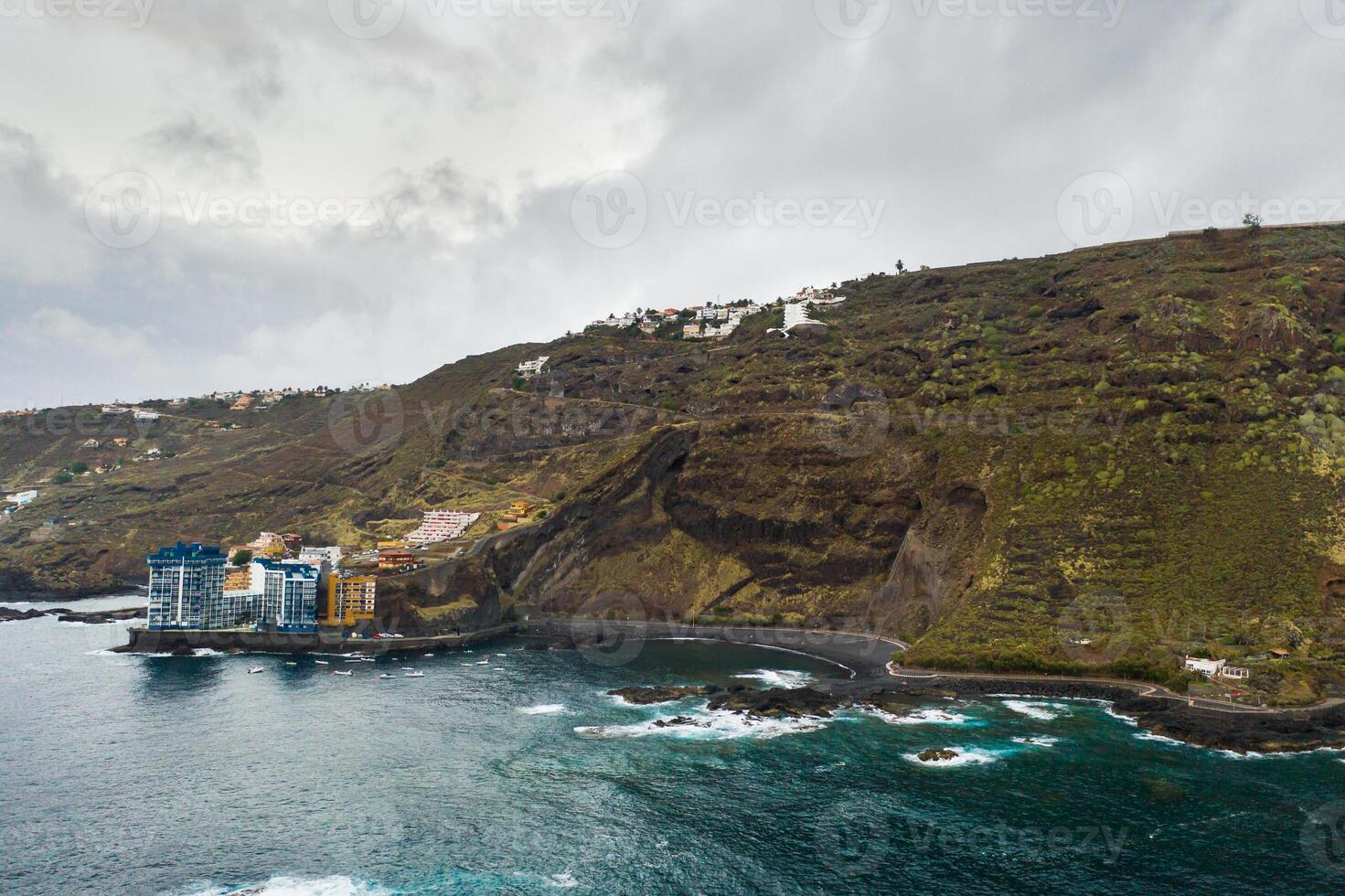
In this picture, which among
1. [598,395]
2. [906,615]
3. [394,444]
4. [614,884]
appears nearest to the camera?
[614,884]

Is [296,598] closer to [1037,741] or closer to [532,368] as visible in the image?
[1037,741]

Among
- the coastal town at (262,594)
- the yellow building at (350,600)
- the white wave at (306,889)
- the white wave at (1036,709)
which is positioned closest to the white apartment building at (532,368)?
the coastal town at (262,594)

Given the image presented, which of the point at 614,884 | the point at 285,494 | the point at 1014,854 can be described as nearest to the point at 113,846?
the point at 614,884

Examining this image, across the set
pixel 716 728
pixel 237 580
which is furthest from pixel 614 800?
pixel 237 580

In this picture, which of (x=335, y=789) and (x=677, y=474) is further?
(x=677, y=474)

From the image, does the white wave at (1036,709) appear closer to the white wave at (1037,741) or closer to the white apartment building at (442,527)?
the white wave at (1037,741)

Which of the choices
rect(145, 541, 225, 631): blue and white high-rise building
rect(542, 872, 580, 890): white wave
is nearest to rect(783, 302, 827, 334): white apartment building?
rect(145, 541, 225, 631): blue and white high-rise building

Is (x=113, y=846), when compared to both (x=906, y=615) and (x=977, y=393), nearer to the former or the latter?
(x=906, y=615)
